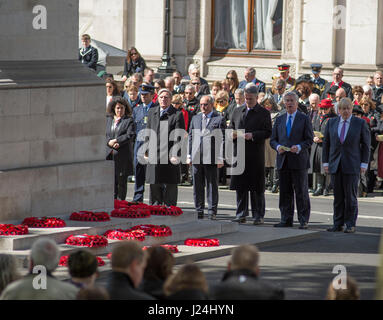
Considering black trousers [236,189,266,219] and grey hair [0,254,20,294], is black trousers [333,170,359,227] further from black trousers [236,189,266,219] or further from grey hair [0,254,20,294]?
grey hair [0,254,20,294]

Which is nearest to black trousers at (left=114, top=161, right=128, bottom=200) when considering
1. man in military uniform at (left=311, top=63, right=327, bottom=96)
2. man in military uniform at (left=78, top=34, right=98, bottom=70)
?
man in military uniform at (left=311, top=63, right=327, bottom=96)

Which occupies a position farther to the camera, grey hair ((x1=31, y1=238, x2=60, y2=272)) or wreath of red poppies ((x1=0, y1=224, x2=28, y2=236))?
wreath of red poppies ((x1=0, y1=224, x2=28, y2=236))

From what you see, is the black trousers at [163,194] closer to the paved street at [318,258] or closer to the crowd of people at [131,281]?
the paved street at [318,258]

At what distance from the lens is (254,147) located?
15320mm

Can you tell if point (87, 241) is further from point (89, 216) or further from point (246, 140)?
point (246, 140)

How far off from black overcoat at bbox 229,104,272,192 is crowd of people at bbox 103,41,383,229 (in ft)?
0.05

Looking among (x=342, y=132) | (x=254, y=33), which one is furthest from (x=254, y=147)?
(x=254, y=33)

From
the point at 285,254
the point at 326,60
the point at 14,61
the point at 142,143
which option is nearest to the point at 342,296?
the point at 285,254

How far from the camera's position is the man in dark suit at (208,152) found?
15516mm

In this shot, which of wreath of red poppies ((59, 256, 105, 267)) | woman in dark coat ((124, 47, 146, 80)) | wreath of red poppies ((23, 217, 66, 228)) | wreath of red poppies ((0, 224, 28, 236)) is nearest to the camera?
wreath of red poppies ((59, 256, 105, 267))

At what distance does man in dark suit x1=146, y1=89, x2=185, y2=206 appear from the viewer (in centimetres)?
1580

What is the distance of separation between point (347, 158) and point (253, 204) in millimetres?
1556

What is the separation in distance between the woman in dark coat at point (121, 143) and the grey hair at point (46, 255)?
896cm
